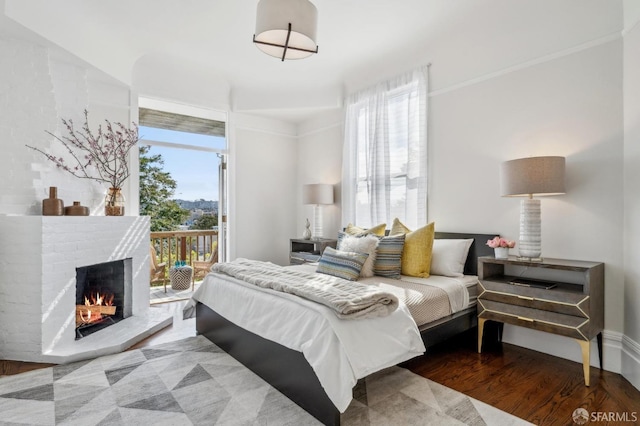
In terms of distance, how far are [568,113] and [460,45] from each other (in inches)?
50.8

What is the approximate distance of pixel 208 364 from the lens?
104 inches

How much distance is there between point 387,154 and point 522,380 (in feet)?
8.71

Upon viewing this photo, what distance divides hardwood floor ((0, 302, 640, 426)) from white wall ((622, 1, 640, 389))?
0.25 metres

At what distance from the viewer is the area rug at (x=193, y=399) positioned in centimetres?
192

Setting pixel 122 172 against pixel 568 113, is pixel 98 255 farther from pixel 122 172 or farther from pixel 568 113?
pixel 568 113

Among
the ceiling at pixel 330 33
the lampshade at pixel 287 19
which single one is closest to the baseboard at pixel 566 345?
the ceiling at pixel 330 33

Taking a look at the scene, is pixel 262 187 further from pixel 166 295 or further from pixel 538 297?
pixel 538 297

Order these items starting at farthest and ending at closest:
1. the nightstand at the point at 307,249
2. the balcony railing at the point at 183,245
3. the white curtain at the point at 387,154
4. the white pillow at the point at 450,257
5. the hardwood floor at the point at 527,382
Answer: the balcony railing at the point at 183,245 → the nightstand at the point at 307,249 → the white curtain at the point at 387,154 → the white pillow at the point at 450,257 → the hardwood floor at the point at 527,382

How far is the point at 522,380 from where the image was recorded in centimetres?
239

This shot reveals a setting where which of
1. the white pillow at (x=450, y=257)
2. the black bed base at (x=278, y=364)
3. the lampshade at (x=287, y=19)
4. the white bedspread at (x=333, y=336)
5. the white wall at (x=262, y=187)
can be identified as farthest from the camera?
the white wall at (x=262, y=187)

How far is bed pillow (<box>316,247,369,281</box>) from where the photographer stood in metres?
2.98

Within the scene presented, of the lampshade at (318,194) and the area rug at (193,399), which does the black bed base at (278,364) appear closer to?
the area rug at (193,399)

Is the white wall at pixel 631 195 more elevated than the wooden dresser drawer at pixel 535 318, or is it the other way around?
the white wall at pixel 631 195

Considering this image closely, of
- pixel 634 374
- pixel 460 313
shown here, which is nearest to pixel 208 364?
pixel 460 313
